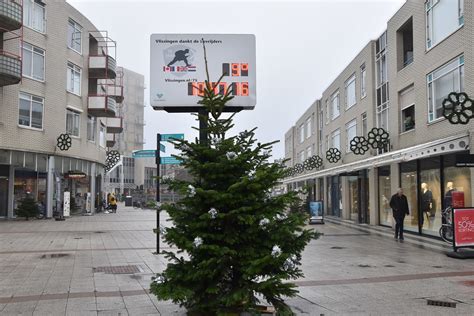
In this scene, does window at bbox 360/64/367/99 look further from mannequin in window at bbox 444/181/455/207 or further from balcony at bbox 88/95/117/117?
balcony at bbox 88/95/117/117

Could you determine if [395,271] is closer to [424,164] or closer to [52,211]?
[424,164]

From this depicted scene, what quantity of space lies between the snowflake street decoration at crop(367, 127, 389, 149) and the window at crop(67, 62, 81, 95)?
64.3ft

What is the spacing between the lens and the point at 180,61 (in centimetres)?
901

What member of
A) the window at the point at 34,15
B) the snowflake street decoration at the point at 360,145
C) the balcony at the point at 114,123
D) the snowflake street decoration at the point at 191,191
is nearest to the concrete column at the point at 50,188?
the window at the point at 34,15

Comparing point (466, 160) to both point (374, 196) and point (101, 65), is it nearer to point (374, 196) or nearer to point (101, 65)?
point (374, 196)

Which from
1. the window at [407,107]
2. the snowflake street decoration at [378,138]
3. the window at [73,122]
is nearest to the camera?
the window at [407,107]

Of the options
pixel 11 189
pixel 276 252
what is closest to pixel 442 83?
pixel 276 252

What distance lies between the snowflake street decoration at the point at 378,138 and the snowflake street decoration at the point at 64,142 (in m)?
17.1

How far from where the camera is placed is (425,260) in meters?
12.0

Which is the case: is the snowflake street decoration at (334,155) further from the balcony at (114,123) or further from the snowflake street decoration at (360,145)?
the balcony at (114,123)

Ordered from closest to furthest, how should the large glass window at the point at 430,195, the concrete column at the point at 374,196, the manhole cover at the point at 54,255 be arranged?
the manhole cover at the point at 54,255, the large glass window at the point at 430,195, the concrete column at the point at 374,196

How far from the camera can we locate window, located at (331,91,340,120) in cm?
3450

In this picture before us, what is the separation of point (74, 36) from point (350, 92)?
1845cm

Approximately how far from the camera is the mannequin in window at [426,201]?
18.1 m
